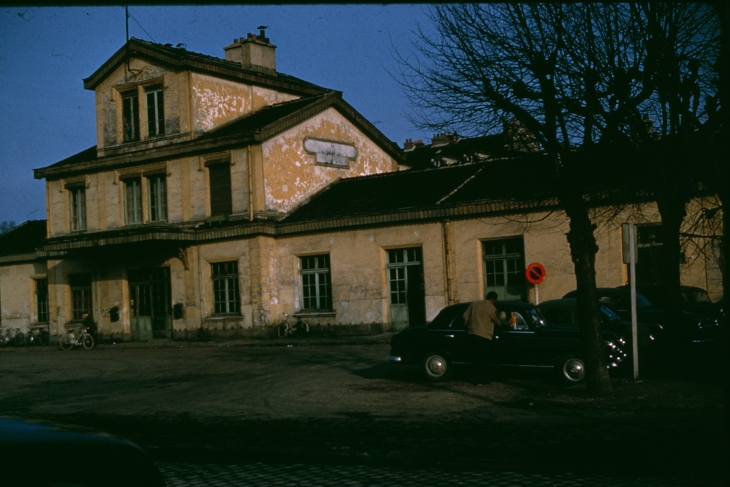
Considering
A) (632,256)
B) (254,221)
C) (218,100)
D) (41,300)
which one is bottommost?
(41,300)

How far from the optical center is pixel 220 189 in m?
32.8

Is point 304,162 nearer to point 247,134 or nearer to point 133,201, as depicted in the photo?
point 247,134

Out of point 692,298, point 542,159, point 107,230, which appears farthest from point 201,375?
point 107,230

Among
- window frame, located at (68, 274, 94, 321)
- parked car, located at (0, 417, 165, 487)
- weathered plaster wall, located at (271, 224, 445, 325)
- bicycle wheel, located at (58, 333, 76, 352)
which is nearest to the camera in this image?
parked car, located at (0, 417, 165, 487)

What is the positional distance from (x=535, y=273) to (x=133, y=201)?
58.8ft

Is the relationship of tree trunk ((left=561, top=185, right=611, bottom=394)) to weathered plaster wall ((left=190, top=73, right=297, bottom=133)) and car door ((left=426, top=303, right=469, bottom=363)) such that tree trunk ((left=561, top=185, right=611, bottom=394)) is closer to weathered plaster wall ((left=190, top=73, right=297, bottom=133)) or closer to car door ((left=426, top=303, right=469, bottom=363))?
car door ((left=426, top=303, right=469, bottom=363))

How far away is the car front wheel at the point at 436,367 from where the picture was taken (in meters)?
15.9

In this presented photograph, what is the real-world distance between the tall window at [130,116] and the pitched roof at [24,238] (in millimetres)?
8439

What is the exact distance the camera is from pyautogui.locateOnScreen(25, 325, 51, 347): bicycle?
38.2 metres

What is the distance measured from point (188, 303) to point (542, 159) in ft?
73.1

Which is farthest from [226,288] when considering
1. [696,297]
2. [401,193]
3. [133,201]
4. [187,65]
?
[696,297]

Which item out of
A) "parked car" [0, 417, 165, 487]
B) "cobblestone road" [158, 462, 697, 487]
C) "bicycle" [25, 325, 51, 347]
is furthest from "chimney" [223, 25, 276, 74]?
"parked car" [0, 417, 165, 487]

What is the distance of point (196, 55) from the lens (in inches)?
1394

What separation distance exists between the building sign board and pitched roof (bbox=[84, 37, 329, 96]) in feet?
13.2
